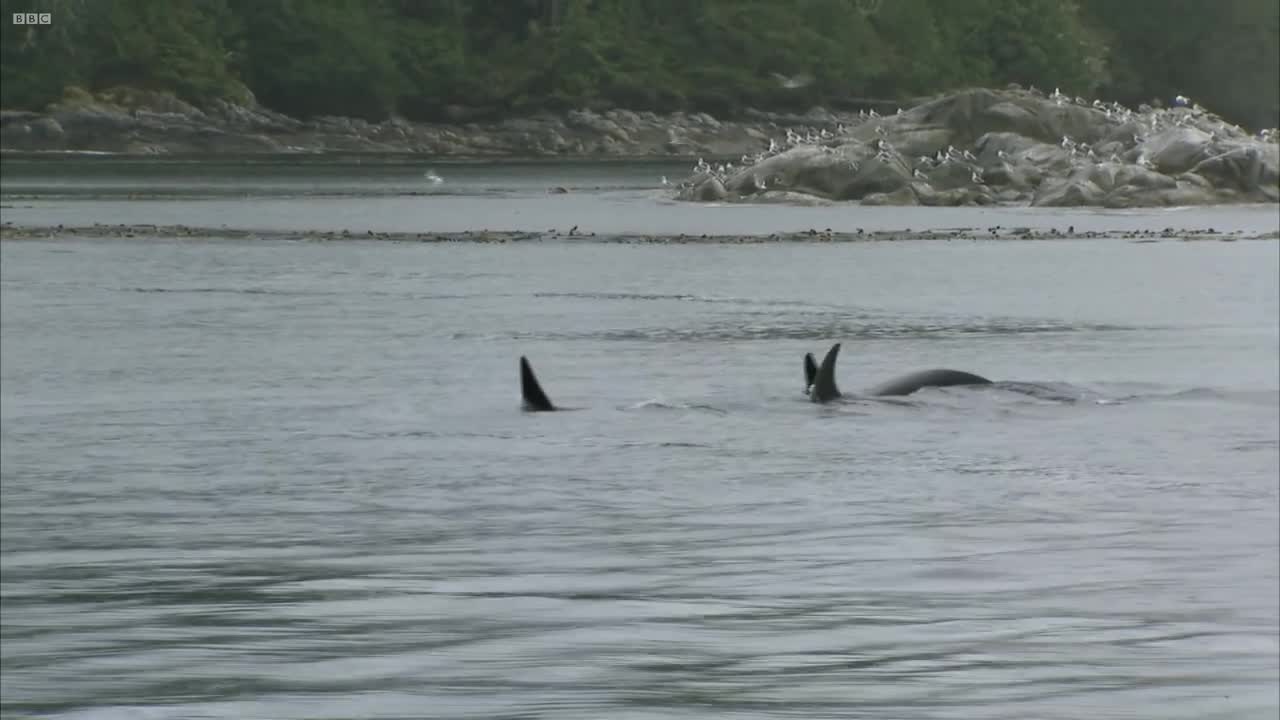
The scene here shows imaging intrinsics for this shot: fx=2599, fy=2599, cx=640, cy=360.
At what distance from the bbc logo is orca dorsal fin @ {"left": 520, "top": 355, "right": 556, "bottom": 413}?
153 m

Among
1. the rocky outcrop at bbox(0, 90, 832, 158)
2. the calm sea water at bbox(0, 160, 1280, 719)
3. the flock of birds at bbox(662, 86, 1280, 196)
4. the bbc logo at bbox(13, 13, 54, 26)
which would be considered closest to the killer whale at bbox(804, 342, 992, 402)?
the calm sea water at bbox(0, 160, 1280, 719)

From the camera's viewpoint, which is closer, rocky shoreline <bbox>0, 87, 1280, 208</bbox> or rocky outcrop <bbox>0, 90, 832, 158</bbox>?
rocky shoreline <bbox>0, 87, 1280, 208</bbox>

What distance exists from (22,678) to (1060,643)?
16.3 ft

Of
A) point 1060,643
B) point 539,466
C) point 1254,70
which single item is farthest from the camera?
point 1254,70

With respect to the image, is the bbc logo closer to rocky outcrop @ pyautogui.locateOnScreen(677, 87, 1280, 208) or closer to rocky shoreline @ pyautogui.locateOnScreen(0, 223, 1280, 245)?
rocky outcrop @ pyautogui.locateOnScreen(677, 87, 1280, 208)

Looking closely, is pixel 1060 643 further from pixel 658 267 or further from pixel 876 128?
pixel 876 128

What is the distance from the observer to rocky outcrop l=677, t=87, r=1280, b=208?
89438 mm

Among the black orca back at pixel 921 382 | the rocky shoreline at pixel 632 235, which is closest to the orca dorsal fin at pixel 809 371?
the black orca back at pixel 921 382

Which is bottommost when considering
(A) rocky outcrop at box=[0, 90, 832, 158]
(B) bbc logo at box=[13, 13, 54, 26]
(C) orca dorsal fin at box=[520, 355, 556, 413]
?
(A) rocky outcrop at box=[0, 90, 832, 158]

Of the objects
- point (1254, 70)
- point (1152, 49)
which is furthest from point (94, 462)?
point (1152, 49)

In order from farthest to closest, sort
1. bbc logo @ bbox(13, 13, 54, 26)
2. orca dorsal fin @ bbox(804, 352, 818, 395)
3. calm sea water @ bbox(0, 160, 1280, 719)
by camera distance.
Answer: bbc logo @ bbox(13, 13, 54, 26) → orca dorsal fin @ bbox(804, 352, 818, 395) → calm sea water @ bbox(0, 160, 1280, 719)

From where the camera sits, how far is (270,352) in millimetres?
35094

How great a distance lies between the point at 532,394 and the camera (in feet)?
87.6

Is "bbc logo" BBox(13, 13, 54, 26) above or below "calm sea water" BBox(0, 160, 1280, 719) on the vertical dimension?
above
